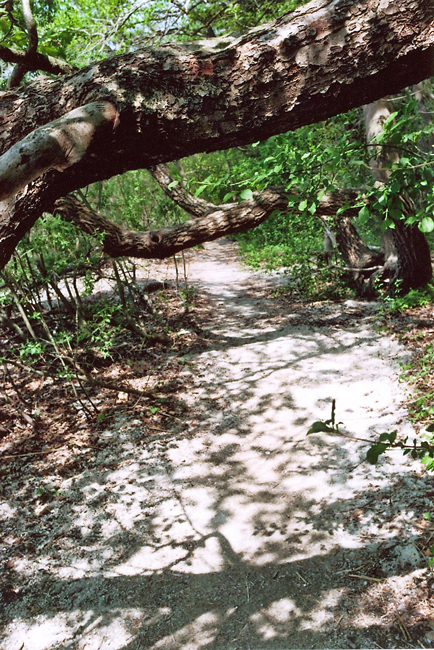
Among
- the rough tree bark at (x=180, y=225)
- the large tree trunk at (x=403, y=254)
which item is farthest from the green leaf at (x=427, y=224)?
the large tree trunk at (x=403, y=254)

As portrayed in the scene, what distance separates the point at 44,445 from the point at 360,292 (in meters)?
5.71

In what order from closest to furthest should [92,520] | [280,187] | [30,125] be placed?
[30,125] → [92,520] → [280,187]

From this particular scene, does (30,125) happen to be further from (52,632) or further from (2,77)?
(2,77)

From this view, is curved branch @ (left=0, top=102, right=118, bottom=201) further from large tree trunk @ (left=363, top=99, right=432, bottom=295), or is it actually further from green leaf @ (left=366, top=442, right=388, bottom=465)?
large tree trunk @ (left=363, top=99, right=432, bottom=295)

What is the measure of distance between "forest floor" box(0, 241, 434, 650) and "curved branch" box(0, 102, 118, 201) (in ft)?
9.17

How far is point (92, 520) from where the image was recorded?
393 centimetres

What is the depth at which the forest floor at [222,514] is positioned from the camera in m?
2.89

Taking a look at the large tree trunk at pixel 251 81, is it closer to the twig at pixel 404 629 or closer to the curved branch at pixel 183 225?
the twig at pixel 404 629

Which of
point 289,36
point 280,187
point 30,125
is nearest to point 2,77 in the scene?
point 280,187

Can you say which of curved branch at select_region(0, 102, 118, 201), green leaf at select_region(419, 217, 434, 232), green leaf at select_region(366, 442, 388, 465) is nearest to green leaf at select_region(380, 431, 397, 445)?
green leaf at select_region(366, 442, 388, 465)

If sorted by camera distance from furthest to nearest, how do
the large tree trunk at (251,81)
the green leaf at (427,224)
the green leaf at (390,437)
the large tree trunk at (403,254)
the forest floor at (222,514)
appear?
the large tree trunk at (403,254) < the forest floor at (222,514) < the green leaf at (427,224) < the green leaf at (390,437) < the large tree trunk at (251,81)

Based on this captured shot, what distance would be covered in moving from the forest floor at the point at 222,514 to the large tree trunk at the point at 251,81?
274 centimetres

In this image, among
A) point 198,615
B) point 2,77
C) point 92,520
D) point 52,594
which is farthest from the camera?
point 2,77

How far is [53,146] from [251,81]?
0.70 meters
